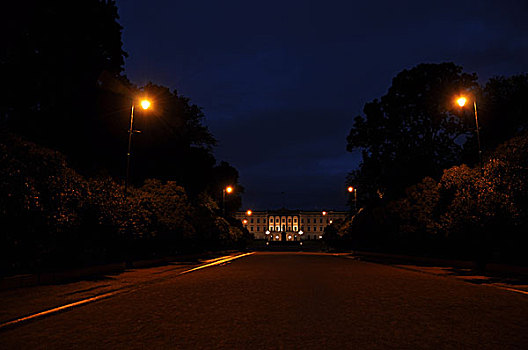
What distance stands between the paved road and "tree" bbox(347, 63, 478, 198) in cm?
2569

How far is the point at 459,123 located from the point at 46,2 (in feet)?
104

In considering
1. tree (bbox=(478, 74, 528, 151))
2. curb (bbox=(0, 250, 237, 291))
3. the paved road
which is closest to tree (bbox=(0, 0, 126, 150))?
curb (bbox=(0, 250, 237, 291))

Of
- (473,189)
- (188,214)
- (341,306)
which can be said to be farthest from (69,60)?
(341,306)

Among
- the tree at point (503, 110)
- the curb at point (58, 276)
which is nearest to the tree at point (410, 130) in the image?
the tree at point (503, 110)

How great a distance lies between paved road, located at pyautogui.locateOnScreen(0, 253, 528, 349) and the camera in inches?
256

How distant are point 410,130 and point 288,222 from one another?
13868cm

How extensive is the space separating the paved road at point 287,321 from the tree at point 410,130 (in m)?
25.7

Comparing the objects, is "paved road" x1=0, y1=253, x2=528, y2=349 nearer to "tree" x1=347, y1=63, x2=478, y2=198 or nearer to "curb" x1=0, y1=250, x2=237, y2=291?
"curb" x1=0, y1=250, x2=237, y2=291

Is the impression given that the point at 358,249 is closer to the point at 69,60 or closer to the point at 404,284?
the point at 69,60

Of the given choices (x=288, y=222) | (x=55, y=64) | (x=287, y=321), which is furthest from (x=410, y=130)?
(x=288, y=222)

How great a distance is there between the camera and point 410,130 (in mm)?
40938

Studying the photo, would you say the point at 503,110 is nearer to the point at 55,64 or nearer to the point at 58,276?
the point at 55,64

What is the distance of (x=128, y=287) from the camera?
13.9 meters

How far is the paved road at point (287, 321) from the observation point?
6.49 m
